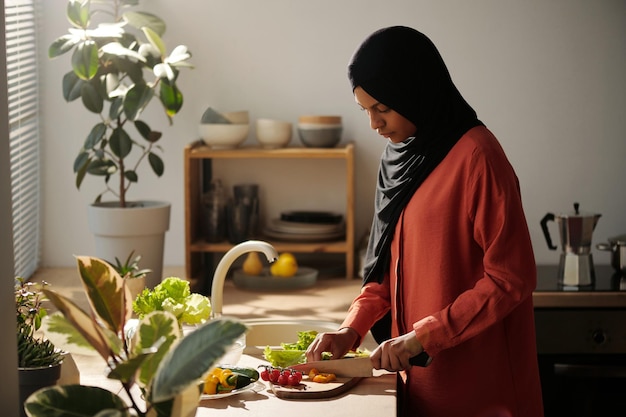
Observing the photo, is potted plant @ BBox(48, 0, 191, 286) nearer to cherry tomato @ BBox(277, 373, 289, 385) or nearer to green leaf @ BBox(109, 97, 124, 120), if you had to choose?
green leaf @ BBox(109, 97, 124, 120)

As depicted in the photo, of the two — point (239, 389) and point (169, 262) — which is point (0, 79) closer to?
point (239, 389)

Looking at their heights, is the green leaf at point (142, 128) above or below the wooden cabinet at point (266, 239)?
above

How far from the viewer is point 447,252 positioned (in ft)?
6.44

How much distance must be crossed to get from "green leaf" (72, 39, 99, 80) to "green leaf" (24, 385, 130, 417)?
1.99 m

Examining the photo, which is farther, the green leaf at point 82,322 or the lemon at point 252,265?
the lemon at point 252,265

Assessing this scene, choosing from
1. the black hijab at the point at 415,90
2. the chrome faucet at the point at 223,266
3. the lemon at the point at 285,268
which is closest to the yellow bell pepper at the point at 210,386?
the chrome faucet at the point at 223,266

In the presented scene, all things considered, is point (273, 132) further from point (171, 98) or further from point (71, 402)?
point (71, 402)

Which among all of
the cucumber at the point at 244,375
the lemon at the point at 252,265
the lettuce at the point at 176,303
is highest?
the lettuce at the point at 176,303

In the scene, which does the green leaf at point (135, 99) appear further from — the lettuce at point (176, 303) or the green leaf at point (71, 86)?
the lettuce at point (176, 303)

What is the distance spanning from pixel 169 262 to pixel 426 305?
5.73 feet

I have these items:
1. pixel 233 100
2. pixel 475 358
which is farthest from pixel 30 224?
pixel 475 358

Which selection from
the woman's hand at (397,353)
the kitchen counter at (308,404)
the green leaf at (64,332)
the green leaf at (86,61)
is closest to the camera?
the green leaf at (64,332)

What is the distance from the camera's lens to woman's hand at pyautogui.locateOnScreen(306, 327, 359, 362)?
6.63 feet

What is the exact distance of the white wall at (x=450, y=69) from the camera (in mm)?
3416
